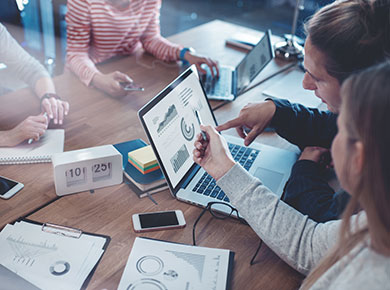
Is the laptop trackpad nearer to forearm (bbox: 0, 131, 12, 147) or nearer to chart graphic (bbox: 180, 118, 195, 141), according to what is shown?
chart graphic (bbox: 180, 118, 195, 141)

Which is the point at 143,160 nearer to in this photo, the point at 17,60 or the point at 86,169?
the point at 86,169

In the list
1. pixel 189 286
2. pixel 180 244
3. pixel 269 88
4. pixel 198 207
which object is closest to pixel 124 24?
pixel 269 88

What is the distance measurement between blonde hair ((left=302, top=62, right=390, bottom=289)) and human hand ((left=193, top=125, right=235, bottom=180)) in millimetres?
374

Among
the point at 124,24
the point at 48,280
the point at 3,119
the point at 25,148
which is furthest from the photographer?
the point at 124,24

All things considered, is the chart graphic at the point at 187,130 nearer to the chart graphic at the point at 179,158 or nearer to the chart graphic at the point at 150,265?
the chart graphic at the point at 179,158

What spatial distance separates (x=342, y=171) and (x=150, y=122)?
541 millimetres

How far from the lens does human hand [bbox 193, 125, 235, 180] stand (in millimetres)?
998

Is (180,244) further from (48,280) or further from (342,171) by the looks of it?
(342,171)

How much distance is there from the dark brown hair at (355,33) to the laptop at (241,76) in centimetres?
67

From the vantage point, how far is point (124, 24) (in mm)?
2012

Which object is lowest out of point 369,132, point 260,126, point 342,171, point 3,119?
point 3,119

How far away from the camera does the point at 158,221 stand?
1024mm

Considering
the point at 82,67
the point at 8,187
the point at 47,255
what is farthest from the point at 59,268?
the point at 82,67

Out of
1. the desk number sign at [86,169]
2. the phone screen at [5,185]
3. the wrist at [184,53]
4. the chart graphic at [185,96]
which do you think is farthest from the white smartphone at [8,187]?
the wrist at [184,53]
